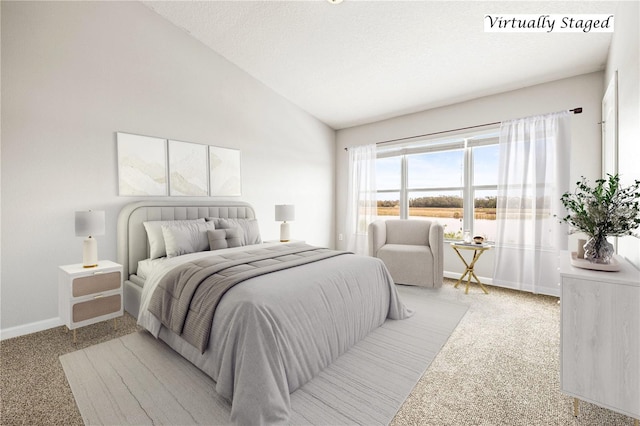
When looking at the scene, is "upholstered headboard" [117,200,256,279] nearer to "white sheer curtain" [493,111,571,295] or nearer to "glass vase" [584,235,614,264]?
"glass vase" [584,235,614,264]

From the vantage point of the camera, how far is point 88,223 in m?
2.54

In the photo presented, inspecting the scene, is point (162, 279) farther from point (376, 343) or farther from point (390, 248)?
point (390, 248)

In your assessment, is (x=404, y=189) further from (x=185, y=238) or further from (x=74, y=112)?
(x=74, y=112)

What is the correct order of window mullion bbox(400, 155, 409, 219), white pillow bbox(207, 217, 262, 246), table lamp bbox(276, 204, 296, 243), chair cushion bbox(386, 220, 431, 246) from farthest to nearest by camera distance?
1. window mullion bbox(400, 155, 409, 219)
2. chair cushion bbox(386, 220, 431, 246)
3. table lamp bbox(276, 204, 296, 243)
4. white pillow bbox(207, 217, 262, 246)

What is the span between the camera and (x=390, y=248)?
421 centimetres

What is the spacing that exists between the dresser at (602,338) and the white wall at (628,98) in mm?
381

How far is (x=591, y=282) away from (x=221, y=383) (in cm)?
210

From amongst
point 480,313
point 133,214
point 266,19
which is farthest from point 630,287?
point 133,214

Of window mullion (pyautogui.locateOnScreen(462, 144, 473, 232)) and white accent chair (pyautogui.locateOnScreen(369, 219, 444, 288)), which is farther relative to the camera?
window mullion (pyautogui.locateOnScreen(462, 144, 473, 232))

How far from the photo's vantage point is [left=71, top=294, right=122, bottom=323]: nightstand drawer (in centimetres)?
240

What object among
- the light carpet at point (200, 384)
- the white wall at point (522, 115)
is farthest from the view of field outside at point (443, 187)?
the light carpet at point (200, 384)

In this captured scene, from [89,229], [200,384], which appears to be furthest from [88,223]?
[200,384]

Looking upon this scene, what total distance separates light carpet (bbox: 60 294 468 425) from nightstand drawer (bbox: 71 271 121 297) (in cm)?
47

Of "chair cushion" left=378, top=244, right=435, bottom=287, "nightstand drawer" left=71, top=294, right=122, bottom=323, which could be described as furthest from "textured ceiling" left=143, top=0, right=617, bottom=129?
"nightstand drawer" left=71, top=294, right=122, bottom=323
